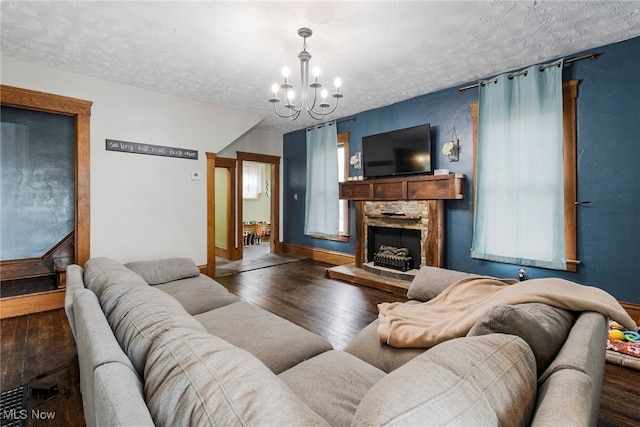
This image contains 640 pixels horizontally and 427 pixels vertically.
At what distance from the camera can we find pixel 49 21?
259cm

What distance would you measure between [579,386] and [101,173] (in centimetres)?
472

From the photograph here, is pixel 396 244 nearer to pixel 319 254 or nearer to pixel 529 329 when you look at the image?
pixel 319 254

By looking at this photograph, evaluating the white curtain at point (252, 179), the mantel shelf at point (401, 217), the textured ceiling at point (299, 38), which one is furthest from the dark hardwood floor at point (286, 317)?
the white curtain at point (252, 179)

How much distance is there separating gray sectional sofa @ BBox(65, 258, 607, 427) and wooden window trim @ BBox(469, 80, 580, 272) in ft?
8.15

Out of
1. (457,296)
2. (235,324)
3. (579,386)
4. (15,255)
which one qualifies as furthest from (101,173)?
(579,386)

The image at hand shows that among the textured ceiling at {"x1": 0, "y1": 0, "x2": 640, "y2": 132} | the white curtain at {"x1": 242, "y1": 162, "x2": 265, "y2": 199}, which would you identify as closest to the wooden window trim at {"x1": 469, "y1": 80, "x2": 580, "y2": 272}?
the textured ceiling at {"x1": 0, "y1": 0, "x2": 640, "y2": 132}

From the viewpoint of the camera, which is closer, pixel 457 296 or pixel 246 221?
pixel 457 296

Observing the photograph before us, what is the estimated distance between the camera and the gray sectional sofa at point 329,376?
65 centimetres

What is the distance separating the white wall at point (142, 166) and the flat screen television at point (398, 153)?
2.38m

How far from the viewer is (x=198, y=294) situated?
8.14 feet

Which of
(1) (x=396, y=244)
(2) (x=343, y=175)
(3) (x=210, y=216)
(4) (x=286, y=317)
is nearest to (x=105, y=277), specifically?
(4) (x=286, y=317)

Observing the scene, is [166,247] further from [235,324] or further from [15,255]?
[235,324]

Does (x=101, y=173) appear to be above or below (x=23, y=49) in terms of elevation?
below

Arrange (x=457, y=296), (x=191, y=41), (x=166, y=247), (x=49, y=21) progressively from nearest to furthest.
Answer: (x=457, y=296) < (x=49, y=21) < (x=191, y=41) < (x=166, y=247)
